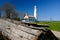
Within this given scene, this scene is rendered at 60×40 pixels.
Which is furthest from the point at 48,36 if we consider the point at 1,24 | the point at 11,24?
the point at 1,24

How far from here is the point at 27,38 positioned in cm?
175

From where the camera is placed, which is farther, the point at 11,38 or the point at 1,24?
the point at 1,24

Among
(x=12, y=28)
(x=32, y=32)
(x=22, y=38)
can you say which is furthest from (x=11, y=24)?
(x=32, y=32)

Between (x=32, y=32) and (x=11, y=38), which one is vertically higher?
(x=32, y=32)

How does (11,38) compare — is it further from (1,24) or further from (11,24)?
(1,24)

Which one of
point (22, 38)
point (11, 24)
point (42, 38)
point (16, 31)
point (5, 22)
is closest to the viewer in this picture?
point (42, 38)

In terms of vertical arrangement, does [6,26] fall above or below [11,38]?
above

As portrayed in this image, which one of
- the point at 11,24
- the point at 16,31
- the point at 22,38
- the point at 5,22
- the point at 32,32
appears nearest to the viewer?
the point at 32,32

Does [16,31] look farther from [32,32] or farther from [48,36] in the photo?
[48,36]

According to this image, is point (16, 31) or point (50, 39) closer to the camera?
point (50, 39)

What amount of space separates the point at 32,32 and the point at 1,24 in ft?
3.05

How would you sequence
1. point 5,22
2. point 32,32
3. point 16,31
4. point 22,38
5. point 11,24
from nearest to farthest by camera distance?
point 32,32, point 22,38, point 16,31, point 11,24, point 5,22

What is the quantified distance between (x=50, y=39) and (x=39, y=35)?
22cm

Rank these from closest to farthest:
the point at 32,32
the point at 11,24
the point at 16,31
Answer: the point at 32,32
the point at 16,31
the point at 11,24
